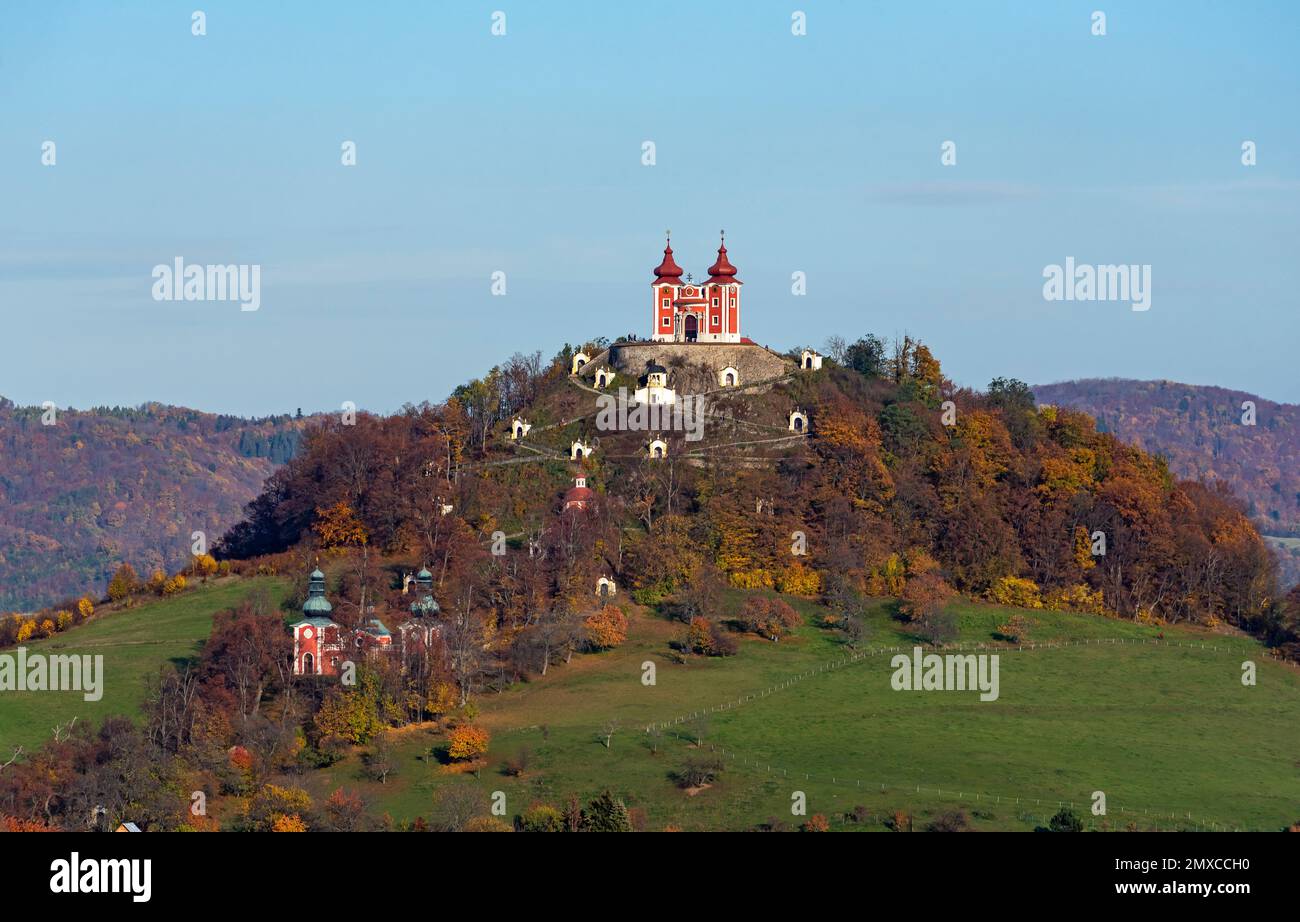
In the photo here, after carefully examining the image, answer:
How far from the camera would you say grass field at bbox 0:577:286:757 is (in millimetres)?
101375

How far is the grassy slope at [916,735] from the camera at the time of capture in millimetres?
88312

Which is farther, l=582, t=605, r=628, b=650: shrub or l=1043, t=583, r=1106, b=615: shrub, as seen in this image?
l=1043, t=583, r=1106, b=615: shrub

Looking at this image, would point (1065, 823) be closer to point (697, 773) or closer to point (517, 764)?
point (697, 773)

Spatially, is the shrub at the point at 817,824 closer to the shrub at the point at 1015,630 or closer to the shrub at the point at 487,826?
the shrub at the point at 487,826

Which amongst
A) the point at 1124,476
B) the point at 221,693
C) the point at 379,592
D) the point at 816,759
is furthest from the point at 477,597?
the point at 1124,476

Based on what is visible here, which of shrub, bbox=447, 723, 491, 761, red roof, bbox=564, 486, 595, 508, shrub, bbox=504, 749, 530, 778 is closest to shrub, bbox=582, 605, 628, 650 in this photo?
red roof, bbox=564, 486, 595, 508

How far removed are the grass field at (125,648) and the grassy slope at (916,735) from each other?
1562 cm

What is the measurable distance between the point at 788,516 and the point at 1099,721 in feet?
83.1

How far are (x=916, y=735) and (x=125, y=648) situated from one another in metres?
41.7

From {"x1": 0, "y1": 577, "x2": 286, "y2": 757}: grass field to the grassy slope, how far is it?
1562 cm

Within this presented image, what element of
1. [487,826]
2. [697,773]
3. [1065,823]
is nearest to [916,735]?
[697,773]

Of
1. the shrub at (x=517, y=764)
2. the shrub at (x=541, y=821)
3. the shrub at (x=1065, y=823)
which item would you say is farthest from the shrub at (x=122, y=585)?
the shrub at (x=1065, y=823)

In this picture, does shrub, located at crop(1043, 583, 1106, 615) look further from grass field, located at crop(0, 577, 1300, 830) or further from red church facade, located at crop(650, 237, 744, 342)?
red church facade, located at crop(650, 237, 744, 342)
